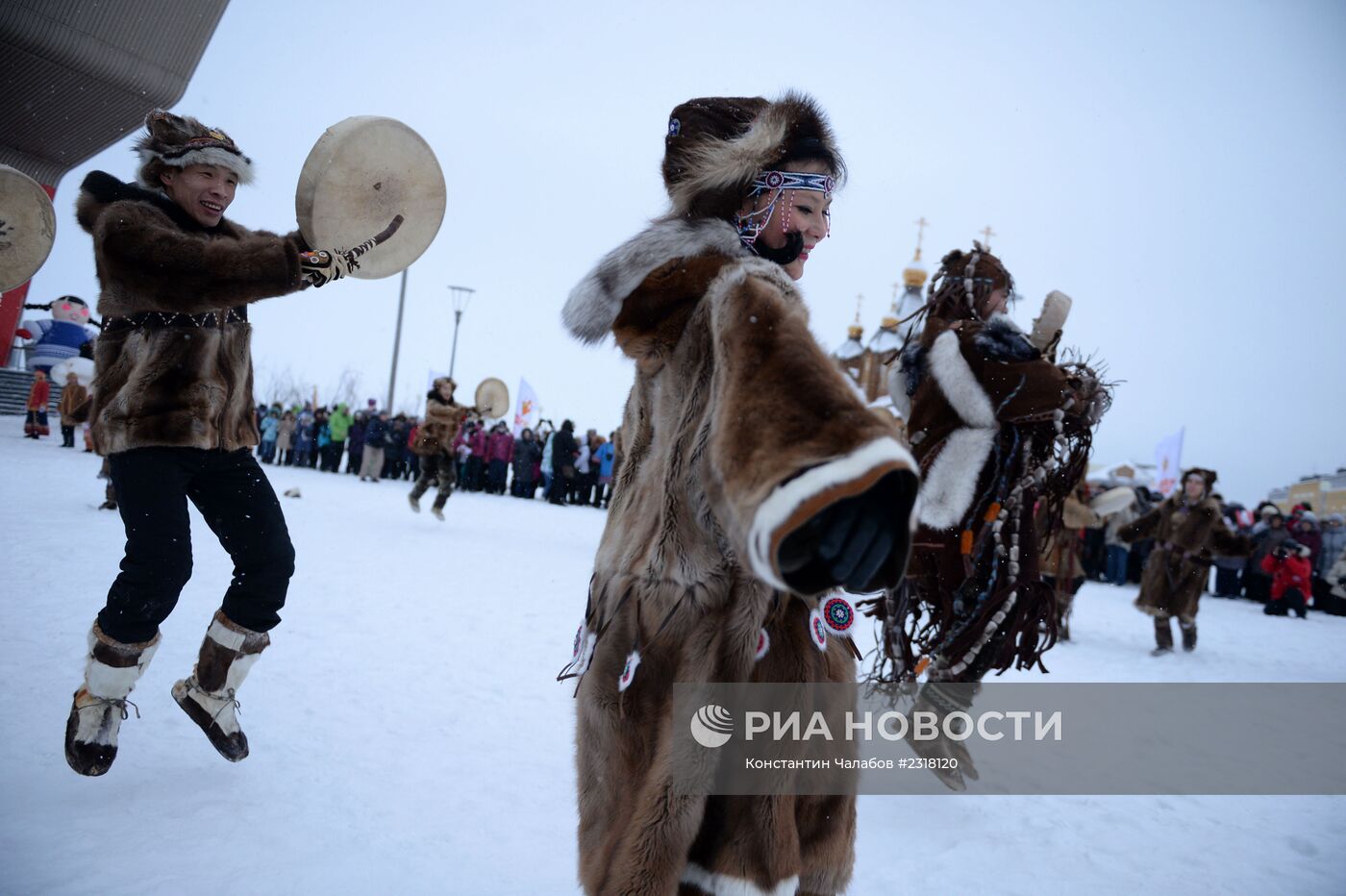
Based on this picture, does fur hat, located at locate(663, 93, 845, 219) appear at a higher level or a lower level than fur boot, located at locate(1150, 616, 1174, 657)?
higher

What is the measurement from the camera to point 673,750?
1426 millimetres

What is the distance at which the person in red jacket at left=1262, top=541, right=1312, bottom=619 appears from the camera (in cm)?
1357

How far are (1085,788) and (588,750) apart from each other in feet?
10.5

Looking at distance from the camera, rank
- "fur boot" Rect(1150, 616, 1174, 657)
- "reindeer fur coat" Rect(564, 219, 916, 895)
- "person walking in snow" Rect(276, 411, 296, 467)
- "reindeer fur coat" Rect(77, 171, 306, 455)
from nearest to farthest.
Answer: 1. "reindeer fur coat" Rect(564, 219, 916, 895)
2. "reindeer fur coat" Rect(77, 171, 306, 455)
3. "fur boot" Rect(1150, 616, 1174, 657)
4. "person walking in snow" Rect(276, 411, 296, 467)

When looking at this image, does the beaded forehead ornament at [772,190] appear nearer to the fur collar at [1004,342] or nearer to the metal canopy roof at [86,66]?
the fur collar at [1004,342]

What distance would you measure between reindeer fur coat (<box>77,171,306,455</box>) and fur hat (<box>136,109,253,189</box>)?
0.14 m

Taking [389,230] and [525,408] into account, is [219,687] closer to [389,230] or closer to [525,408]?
[389,230]

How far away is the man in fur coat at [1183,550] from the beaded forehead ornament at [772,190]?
27.1 feet

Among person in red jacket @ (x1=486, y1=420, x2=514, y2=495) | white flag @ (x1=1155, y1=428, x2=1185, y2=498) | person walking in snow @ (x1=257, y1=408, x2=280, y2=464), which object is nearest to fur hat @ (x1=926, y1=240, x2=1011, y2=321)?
white flag @ (x1=1155, y1=428, x2=1185, y2=498)

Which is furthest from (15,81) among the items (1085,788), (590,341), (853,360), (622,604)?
(853,360)

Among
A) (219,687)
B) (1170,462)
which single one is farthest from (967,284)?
(1170,462)

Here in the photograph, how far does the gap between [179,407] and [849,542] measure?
8.36ft

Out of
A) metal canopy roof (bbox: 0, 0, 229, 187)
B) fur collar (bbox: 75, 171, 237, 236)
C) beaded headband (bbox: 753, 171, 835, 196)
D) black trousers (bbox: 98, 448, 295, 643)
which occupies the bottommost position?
black trousers (bbox: 98, 448, 295, 643)

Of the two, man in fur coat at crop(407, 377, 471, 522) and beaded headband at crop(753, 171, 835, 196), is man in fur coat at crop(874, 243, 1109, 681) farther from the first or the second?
man in fur coat at crop(407, 377, 471, 522)
